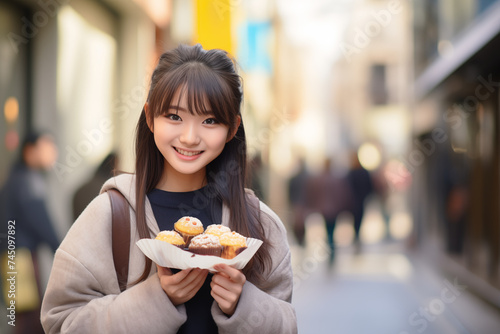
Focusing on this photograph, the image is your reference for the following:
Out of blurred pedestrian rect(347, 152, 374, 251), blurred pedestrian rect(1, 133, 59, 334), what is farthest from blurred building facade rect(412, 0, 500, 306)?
blurred pedestrian rect(1, 133, 59, 334)

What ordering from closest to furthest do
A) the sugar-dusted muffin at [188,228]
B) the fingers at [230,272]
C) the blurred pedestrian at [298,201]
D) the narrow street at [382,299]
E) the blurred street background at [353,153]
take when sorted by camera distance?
the fingers at [230,272]
the sugar-dusted muffin at [188,228]
the blurred street background at [353,153]
the narrow street at [382,299]
the blurred pedestrian at [298,201]

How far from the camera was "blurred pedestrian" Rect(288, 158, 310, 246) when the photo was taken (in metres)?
12.4

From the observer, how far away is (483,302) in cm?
719

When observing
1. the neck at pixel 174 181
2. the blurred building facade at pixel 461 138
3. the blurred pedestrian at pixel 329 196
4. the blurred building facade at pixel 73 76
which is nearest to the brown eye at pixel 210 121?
the neck at pixel 174 181

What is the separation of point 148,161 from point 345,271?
31.0 ft

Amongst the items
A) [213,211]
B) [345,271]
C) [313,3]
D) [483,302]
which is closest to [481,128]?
[483,302]

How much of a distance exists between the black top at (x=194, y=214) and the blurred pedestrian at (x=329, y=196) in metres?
9.08

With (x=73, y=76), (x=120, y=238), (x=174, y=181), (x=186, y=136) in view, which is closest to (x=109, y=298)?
(x=120, y=238)

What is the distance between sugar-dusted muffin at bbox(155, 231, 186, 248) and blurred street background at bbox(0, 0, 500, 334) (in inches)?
23.9

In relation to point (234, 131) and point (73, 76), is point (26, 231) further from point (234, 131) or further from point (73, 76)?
point (234, 131)

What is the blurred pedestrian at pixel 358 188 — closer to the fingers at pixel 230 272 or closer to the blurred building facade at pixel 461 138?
the blurred building facade at pixel 461 138

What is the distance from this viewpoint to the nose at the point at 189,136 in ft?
6.09

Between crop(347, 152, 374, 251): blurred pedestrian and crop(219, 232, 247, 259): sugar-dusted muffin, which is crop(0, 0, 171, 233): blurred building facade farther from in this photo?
crop(347, 152, 374, 251): blurred pedestrian

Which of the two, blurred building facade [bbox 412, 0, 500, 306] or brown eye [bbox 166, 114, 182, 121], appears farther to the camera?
blurred building facade [bbox 412, 0, 500, 306]
